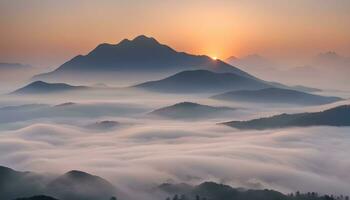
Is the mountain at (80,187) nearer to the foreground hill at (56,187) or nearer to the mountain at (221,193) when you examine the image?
the foreground hill at (56,187)

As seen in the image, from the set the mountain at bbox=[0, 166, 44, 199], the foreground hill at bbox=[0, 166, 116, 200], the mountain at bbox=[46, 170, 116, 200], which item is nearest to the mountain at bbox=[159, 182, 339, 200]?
the mountain at bbox=[46, 170, 116, 200]

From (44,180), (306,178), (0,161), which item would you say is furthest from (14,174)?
(306,178)

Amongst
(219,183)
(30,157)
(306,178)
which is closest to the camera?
(219,183)

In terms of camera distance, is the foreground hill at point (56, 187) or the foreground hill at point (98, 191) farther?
the foreground hill at point (98, 191)

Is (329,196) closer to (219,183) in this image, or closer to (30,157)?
(219,183)

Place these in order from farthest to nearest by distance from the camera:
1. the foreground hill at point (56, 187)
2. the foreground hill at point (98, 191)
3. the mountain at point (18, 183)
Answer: the mountain at point (18, 183), the foreground hill at point (98, 191), the foreground hill at point (56, 187)

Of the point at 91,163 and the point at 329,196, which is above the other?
the point at 91,163

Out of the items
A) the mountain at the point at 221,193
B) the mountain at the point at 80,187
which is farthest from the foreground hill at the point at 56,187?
the mountain at the point at 221,193

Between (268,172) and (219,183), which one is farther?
(268,172)
